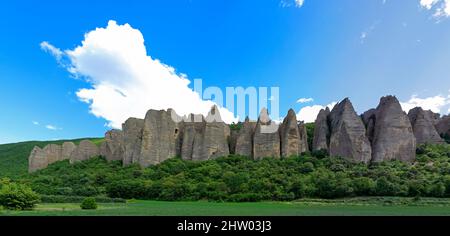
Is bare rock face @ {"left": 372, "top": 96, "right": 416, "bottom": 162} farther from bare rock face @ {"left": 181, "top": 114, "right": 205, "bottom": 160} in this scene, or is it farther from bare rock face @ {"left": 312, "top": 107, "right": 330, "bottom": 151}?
bare rock face @ {"left": 181, "top": 114, "right": 205, "bottom": 160}

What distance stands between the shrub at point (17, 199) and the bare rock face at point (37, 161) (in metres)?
54.2

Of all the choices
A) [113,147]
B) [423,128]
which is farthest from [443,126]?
[113,147]

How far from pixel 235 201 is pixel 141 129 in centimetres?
3107

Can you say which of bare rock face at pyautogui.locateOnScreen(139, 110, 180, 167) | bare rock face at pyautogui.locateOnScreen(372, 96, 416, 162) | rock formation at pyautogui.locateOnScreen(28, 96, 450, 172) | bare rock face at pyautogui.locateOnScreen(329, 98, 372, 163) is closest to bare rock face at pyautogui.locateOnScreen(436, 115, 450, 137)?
rock formation at pyautogui.locateOnScreen(28, 96, 450, 172)

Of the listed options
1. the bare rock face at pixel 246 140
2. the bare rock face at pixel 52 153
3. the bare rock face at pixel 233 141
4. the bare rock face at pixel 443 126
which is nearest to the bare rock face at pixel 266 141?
the bare rock face at pixel 246 140

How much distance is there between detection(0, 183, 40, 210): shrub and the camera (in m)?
30.7

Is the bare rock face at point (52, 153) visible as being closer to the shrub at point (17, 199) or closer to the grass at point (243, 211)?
the grass at point (243, 211)

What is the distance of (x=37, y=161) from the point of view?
82250mm

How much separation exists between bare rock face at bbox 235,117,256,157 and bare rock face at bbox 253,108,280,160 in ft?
5.51

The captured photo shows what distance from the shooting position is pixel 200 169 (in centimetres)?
5919

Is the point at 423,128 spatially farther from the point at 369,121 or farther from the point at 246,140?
the point at 246,140

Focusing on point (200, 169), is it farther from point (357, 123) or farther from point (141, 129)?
point (357, 123)

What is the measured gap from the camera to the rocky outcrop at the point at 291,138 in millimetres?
63219
